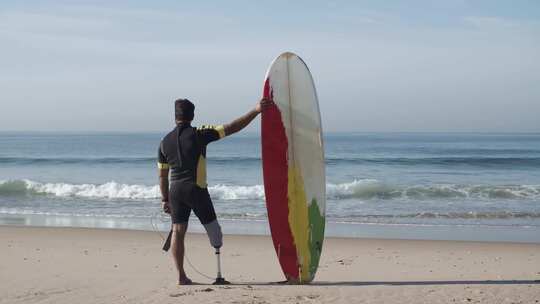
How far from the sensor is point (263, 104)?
5.24 meters

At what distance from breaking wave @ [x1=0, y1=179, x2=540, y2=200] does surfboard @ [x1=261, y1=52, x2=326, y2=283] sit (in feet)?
30.5

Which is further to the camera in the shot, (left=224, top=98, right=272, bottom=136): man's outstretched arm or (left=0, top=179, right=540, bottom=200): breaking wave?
(left=0, top=179, right=540, bottom=200): breaking wave

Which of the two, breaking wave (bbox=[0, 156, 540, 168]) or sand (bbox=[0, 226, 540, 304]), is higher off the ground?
sand (bbox=[0, 226, 540, 304])

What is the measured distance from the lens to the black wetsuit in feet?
15.9

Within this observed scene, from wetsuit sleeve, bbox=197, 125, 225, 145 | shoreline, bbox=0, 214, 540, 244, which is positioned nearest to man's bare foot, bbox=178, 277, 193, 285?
wetsuit sleeve, bbox=197, 125, 225, 145

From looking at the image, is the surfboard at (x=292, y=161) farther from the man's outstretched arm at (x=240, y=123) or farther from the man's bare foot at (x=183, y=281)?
the man's bare foot at (x=183, y=281)

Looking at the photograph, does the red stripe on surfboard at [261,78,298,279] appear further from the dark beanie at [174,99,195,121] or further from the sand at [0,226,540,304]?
the dark beanie at [174,99,195,121]

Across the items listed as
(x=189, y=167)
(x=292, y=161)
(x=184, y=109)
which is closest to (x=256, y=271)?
(x=292, y=161)

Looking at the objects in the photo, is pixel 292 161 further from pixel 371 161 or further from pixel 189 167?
pixel 371 161

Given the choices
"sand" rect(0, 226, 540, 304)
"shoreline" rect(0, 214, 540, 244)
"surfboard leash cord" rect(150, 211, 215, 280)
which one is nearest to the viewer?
"sand" rect(0, 226, 540, 304)

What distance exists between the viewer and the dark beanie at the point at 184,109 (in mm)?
4883

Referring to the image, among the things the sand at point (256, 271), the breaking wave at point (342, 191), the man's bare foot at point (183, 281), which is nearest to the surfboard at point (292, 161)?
the sand at point (256, 271)

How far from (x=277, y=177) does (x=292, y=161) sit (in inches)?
6.9

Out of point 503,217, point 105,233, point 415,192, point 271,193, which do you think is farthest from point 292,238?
point 415,192
